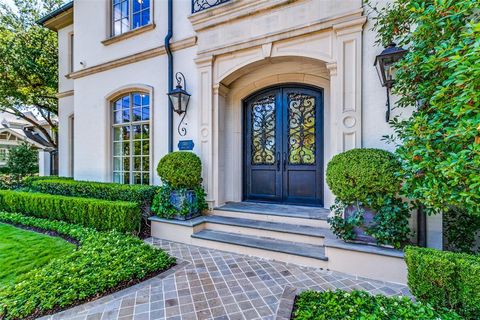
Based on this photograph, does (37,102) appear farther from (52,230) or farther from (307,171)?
(307,171)

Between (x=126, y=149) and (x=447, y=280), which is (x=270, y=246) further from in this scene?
(x=126, y=149)

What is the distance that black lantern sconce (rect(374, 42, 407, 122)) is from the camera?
10.4ft

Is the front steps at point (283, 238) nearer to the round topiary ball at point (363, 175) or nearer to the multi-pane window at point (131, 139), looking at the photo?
the round topiary ball at point (363, 175)

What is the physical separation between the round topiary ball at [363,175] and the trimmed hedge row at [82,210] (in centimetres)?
371

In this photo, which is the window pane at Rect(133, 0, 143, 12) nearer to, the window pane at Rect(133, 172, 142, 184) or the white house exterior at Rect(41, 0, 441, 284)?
the white house exterior at Rect(41, 0, 441, 284)

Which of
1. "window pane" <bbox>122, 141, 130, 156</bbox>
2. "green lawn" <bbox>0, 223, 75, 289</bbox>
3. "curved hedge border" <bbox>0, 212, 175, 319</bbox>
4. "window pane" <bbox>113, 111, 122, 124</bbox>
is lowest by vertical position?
"green lawn" <bbox>0, 223, 75, 289</bbox>

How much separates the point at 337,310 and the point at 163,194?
3.60m

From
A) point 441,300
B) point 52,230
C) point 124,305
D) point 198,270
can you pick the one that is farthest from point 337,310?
point 52,230

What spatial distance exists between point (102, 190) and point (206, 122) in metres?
2.93

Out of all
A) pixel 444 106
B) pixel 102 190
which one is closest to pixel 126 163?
pixel 102 190

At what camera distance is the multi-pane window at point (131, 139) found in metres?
6.27

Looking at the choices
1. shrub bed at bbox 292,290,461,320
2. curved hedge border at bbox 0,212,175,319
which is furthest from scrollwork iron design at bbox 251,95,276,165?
shrub bed at bbox 292,290,461,320

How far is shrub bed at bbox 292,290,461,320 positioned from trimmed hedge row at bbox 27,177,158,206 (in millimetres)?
3784

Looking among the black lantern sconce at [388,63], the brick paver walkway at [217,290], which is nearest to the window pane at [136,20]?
the black lantern sconce at [388,63]
